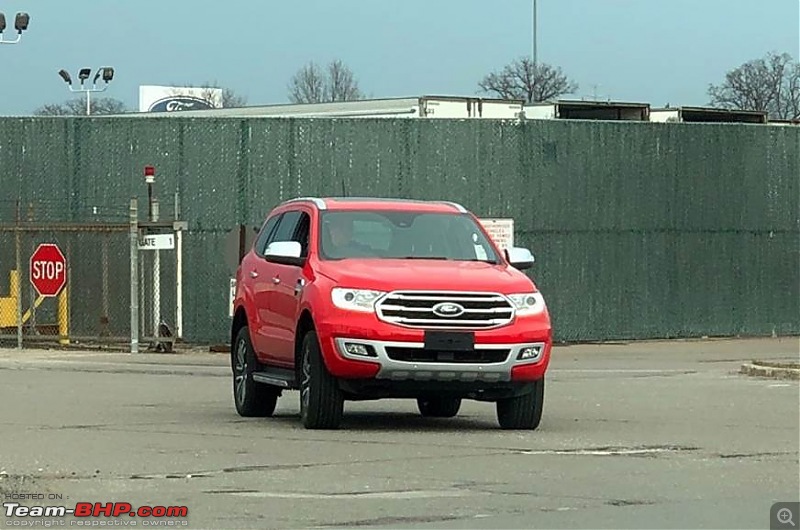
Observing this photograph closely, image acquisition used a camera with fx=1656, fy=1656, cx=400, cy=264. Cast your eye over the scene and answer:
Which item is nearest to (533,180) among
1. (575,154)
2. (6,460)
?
(575,154)

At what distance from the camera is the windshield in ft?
46.9

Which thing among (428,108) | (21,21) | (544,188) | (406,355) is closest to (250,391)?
(406,355)

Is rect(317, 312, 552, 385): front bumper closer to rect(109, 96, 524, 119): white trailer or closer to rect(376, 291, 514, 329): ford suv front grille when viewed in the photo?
rect(376, 291, 514, 329): ford suv front grille

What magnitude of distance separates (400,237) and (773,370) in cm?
870

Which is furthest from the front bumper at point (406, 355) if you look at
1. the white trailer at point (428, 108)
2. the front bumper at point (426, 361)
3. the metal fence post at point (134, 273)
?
the white trailer at point (428, 108)

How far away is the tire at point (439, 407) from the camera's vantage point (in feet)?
51.1

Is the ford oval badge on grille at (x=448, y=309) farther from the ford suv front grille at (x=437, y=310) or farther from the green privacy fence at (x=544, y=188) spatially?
the green privacy fence at (x=544, y=188)

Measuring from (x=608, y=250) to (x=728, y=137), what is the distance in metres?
3.46

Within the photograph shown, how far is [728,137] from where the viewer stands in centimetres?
3212

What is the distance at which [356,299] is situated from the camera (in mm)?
13242

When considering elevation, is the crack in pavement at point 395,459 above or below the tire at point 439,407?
above

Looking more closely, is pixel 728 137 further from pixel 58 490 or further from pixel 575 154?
pixel 58 490

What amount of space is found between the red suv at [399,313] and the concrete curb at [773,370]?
768 centimetres

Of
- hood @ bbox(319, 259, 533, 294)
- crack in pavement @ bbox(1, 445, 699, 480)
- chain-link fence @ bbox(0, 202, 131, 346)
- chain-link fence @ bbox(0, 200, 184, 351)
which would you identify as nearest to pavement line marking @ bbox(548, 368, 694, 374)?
chain-link fence @ bbox(0, 200, 184, 351)
